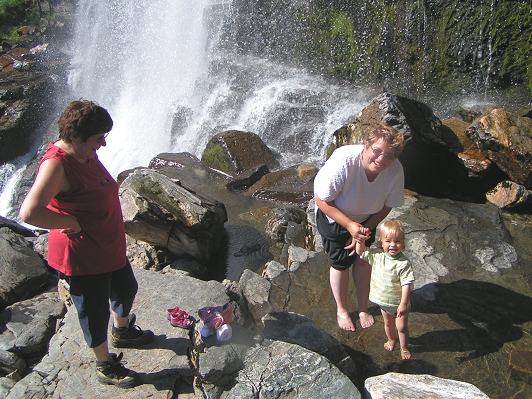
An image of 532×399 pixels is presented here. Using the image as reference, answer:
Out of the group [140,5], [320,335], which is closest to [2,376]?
[320,335]

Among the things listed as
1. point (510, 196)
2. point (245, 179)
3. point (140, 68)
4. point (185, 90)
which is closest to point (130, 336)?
point (510, 196)

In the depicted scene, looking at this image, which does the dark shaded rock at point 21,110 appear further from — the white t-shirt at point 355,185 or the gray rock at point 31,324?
Answer: the white t-shirt at point 355,185

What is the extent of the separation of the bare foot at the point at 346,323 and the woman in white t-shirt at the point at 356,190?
18.4 inches

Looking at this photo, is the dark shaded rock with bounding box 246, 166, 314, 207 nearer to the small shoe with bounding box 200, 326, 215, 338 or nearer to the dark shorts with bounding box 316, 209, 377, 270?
the dark shorts with bounding box 316, 209, 377, 270

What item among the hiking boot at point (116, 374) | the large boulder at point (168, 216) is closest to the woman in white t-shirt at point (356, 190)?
the hiking boot at point (116, 374)

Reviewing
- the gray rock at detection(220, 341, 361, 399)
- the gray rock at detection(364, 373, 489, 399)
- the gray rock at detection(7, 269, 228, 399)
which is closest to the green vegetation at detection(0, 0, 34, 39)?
the gray rock at detection(7, 269, 228, 399)

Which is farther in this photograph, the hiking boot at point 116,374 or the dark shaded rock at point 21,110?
the dark shaded rock at point 21,110

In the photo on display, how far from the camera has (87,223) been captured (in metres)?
2.65

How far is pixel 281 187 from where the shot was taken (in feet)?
24.8

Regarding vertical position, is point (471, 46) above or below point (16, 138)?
above

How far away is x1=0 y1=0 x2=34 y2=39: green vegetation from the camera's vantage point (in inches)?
764

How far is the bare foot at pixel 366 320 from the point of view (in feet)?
11.3

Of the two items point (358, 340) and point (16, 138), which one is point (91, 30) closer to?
point (16, 138)

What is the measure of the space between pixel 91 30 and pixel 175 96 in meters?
6.90
